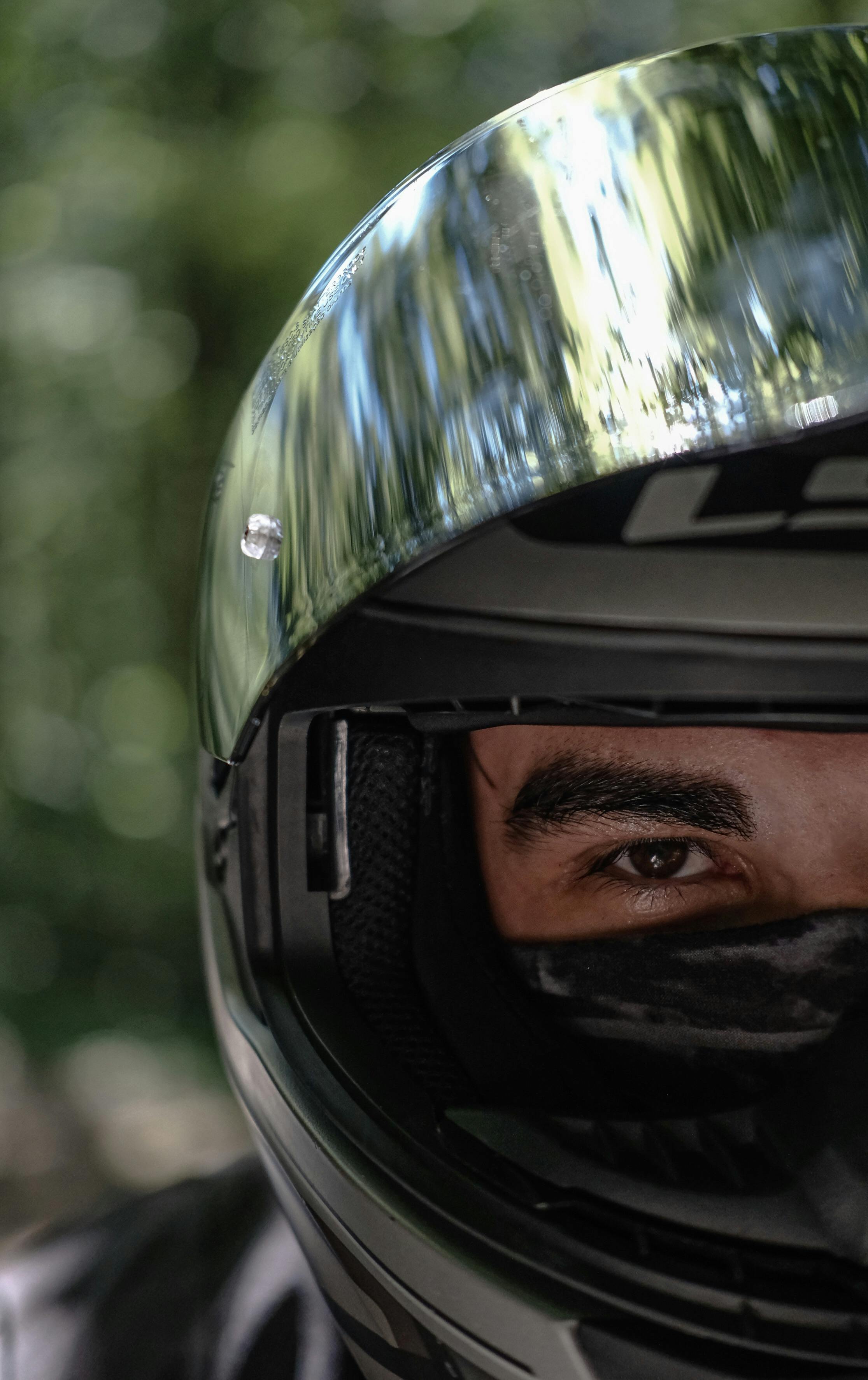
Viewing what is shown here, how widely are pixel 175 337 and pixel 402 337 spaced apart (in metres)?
2.99

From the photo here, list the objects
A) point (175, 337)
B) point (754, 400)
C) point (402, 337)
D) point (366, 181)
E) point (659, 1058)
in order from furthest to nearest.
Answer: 1. point (175, 337)
2. point (366, 181)
3. point (659, 1058)
4. point (402, 337)
5. point (754, 400)

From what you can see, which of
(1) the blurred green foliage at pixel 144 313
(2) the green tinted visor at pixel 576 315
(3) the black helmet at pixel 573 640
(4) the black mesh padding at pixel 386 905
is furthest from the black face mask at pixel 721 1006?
(1) the blurred green foliage at pixel 144 313

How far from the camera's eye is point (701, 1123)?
64cm

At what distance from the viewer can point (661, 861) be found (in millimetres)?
821

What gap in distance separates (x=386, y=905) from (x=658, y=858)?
0.66 feet

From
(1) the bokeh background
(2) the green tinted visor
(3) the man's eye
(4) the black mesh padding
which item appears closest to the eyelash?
(3) the man's eye

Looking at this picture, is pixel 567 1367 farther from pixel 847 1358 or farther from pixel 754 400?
pixel 754 400

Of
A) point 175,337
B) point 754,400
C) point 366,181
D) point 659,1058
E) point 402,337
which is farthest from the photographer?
point 175,337

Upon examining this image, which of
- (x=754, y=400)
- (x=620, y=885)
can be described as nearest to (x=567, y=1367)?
(x=620, y=885)

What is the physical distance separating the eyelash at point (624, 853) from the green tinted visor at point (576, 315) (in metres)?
0.28

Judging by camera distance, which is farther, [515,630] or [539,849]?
[539,849]

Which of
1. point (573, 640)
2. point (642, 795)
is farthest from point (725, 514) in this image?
point (642, 795)

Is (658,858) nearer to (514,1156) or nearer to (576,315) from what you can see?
(514,1156)

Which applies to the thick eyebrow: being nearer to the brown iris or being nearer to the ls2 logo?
the brown iris
